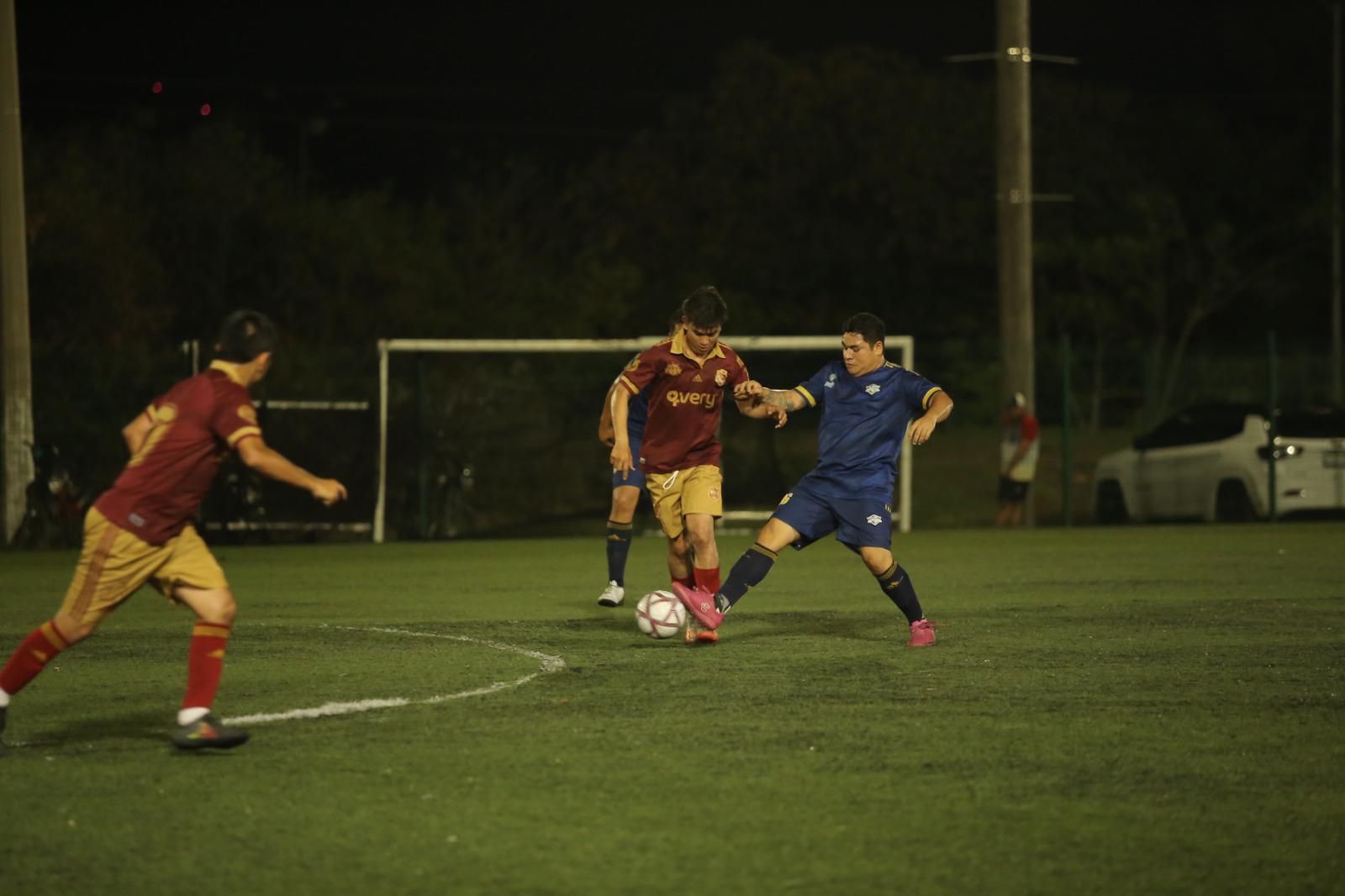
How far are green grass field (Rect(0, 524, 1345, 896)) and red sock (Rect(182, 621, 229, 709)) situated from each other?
238 mm

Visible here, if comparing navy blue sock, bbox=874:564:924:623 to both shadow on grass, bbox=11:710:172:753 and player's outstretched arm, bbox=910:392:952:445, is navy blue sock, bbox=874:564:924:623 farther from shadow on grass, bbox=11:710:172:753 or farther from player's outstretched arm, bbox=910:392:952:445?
shadow on grass, bbox=11:710:172:753

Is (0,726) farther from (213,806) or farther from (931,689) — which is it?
(931,689)

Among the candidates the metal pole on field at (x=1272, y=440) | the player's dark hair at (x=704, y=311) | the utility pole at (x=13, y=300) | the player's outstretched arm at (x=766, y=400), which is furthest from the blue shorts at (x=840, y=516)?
the metal pole on field at (x=1272, y=440)

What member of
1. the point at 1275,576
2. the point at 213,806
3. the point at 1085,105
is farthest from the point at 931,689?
the point at 1085,105

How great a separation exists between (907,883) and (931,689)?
3347mm

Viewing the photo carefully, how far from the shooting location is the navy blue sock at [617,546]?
40.3 ft

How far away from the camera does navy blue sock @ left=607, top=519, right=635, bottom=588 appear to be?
12.3 metres

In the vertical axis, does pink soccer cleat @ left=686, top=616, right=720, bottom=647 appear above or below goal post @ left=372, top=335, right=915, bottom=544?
below

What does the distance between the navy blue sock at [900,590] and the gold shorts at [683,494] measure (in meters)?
1.10

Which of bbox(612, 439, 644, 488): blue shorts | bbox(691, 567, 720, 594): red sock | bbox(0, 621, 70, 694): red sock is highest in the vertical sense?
bbox(612, 439, 644, 488): blue shorts

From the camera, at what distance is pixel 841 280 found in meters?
53.4

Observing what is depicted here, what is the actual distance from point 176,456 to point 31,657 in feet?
3.19

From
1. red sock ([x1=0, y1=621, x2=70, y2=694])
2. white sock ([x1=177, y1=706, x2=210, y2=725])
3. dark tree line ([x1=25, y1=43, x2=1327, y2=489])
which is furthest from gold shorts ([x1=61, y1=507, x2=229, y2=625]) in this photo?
dark tree line ([x1=25, y1=43, x2=1327, y2=489])

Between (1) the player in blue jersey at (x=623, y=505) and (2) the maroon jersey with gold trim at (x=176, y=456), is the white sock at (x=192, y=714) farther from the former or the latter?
(1) the player in blue jersey at (x=623, y=505)
